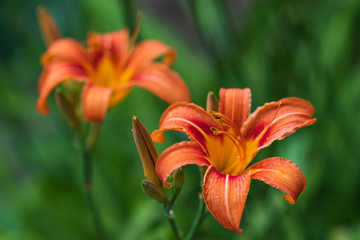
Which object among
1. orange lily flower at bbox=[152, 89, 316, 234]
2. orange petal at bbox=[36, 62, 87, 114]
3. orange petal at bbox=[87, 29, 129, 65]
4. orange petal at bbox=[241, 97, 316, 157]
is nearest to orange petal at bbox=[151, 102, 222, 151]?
orange lily flower at bbox=[152, 89, 316, 234]

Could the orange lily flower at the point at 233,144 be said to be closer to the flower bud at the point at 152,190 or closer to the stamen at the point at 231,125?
the stamen at the point at 231,125

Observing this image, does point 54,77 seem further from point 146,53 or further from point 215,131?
point 215,131

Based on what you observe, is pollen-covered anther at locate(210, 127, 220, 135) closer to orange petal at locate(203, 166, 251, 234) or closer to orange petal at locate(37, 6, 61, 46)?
orange petal at locate(203, 166, 251, 234)

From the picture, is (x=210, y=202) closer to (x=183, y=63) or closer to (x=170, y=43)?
(x=183, y=63)

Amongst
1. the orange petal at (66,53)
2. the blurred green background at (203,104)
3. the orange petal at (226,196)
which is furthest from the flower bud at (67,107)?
the orange petal at (226,196)

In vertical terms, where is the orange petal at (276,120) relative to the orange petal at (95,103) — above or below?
below

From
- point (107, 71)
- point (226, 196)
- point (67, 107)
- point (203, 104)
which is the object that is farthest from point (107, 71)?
point (203, 104)

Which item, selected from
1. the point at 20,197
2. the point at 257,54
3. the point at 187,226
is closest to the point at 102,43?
the point at 187,226
